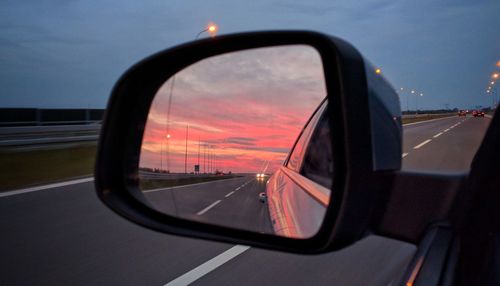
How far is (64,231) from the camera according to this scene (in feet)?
23.6

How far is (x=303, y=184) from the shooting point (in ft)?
9.78

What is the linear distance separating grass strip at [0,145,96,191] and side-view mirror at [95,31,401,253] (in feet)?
31.8

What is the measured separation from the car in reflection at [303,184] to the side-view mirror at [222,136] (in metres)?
0.01

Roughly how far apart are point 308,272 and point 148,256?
6.64 feet

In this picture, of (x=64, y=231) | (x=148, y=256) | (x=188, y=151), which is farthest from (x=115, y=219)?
(x=188, y=151)

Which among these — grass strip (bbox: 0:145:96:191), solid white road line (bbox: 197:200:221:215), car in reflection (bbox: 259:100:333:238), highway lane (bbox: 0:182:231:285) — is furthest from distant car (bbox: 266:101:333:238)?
grass strip (bbox: 0:145:96:191)

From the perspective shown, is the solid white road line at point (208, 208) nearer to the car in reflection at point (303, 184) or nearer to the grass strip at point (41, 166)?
the car in reflection at point (303, 184)

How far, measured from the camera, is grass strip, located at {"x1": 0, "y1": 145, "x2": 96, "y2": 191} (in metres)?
12.6

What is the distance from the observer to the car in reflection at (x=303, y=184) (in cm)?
203

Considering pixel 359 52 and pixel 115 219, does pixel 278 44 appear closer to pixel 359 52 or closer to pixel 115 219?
pixel 359 52

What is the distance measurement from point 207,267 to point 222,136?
10.1ft

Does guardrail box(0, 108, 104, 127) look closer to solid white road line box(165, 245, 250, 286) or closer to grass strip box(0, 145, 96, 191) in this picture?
grass strip box(0, 145, 96, 191)

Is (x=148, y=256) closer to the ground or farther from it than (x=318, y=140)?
closer to the ground

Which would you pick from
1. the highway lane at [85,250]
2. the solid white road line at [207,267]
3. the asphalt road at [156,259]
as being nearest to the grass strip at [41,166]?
the highway lane at [85,250]
